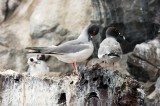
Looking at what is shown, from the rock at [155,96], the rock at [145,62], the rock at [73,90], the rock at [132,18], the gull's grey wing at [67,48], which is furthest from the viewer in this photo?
the rock at [132,18]

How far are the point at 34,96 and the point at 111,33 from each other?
273 cm

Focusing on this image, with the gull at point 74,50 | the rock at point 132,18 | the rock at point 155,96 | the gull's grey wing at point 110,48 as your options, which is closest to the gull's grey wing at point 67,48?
the gull at point 74,50

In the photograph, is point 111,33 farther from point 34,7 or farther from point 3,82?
point 34,7

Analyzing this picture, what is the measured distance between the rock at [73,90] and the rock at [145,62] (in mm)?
3888

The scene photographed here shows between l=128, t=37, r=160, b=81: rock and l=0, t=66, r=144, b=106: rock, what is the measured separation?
389 cm

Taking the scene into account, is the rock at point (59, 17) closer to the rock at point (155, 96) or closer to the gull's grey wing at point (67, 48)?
the rock at point (155, 96)

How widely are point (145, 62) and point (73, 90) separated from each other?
169 inches

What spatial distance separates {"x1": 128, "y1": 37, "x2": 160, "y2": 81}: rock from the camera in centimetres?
1159

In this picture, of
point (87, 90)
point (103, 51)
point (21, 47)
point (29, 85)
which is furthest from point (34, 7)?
point (87, 90)

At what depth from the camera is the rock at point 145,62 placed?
11586 mm

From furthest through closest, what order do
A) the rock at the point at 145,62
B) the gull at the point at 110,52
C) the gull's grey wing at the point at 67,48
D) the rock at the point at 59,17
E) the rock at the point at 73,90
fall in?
the rock at the point at 59,17 < the rock at the point at 145,62 < the gull at the point at 110,52 < the gull's grey wing at the point at 67,48 < the rock at the point at 73,90

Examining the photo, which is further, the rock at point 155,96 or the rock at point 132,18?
the rock at point 132,18

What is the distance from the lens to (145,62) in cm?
1163

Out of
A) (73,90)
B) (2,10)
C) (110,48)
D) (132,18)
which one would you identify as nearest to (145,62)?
(132,18)
